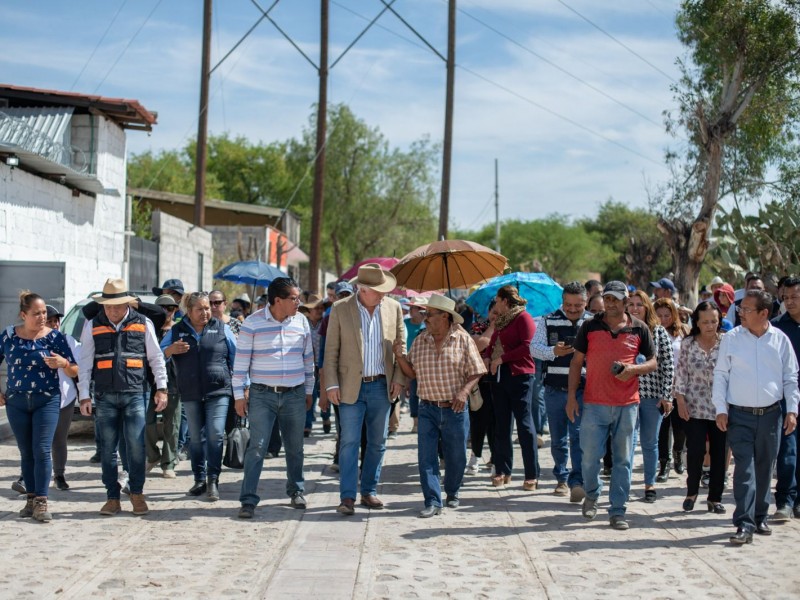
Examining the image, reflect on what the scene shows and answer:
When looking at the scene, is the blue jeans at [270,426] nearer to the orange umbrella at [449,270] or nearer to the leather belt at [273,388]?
the leather belt at [273,388]

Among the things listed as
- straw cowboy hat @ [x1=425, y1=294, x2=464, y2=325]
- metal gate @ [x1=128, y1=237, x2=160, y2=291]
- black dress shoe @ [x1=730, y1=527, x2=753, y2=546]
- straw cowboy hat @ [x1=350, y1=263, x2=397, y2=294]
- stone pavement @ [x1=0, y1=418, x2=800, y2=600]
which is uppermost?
metal gate @ [x1=128, y1=237, x2=160, y2=291]

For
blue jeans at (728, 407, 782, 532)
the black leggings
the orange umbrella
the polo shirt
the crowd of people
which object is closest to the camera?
blue jeans at (728, 407, 782, 532)

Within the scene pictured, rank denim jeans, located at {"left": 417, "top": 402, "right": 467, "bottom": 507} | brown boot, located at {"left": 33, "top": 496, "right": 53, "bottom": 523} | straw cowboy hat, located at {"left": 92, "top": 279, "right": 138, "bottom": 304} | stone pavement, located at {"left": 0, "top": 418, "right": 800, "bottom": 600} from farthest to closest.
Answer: denim jeans, located at {"left": 417, "top": 402, "right": 467, "bottom": 507} < straw cowboy hat, located at {"left": 92, "top": 279, "right": 138, "bottom": 304} < brown boot, located at {"left": 33, "top": 496, "right": 53, "bottom": 523} < stone pavement, located at {"left": 0, "top": 418, "right": 800, "bottom": 600}

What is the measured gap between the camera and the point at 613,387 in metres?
8.34

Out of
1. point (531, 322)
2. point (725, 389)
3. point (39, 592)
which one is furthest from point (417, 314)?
point (39, 592)

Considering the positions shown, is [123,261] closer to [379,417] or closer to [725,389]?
[379,417]

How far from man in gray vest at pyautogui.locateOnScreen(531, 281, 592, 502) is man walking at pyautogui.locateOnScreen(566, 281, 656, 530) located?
36.4 inches

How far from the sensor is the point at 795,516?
8586 millimetres

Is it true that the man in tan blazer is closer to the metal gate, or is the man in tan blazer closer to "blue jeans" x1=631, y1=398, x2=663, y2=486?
"blue jeans" x1=631, y1=398, x2=663, y2=486

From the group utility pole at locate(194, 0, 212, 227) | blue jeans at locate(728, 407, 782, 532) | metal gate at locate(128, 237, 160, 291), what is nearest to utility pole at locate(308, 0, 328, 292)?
utility pole at locate(194, 0, 212, 227)

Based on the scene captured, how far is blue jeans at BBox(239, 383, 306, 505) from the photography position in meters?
8.53

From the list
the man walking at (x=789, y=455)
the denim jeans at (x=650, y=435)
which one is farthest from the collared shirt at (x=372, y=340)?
the man walking at (x=789, y=455)

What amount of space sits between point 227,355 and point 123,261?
13.4m

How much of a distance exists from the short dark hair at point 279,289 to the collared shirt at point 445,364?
125cm
